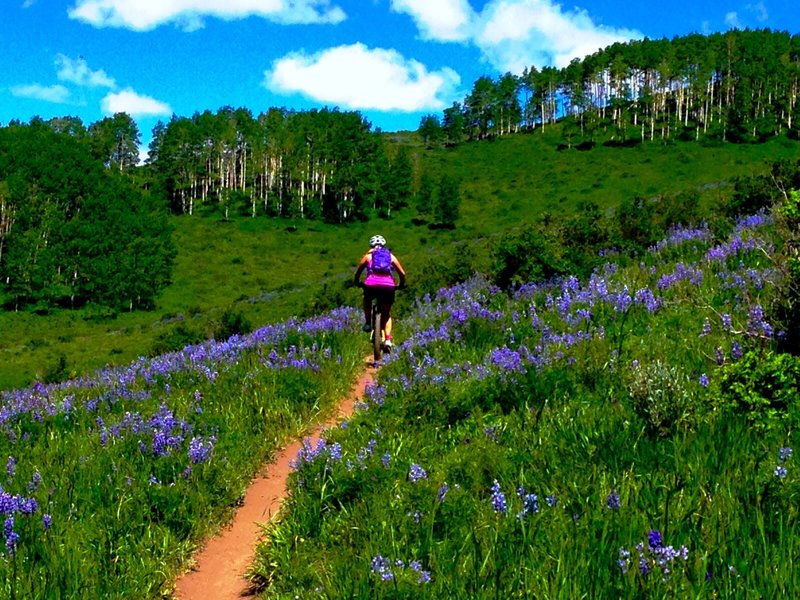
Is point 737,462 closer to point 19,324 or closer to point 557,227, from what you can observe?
point 557,227

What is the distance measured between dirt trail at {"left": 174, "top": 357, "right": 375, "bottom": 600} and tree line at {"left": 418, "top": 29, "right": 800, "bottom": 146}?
4256 inches

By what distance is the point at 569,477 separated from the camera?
4.04 m

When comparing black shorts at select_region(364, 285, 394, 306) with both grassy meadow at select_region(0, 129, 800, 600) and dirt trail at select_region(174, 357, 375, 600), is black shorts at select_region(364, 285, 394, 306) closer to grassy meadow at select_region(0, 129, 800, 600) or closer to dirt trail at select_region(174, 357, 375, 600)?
grassy meadow at select_region(0, 129, 800, 600)

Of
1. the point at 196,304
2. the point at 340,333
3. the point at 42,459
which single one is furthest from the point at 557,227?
the point at 196,304

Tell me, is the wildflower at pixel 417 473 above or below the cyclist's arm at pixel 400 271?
below

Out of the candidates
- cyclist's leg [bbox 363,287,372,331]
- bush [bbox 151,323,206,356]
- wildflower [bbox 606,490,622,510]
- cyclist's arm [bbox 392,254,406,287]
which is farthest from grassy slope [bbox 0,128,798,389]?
wildflower [bbox 606,490,622,510]

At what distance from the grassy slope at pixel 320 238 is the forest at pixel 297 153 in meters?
4.24

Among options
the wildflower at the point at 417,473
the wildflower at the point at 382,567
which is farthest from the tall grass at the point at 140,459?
the wildflower at the point at 417,473

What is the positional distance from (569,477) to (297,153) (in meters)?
102

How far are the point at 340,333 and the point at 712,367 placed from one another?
7.05m

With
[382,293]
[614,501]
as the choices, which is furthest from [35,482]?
[382,293]

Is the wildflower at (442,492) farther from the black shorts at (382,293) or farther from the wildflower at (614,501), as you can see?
the black shorts at (382,293)

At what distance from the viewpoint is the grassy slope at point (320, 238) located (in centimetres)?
4812

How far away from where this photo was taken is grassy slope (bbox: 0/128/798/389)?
158ft
